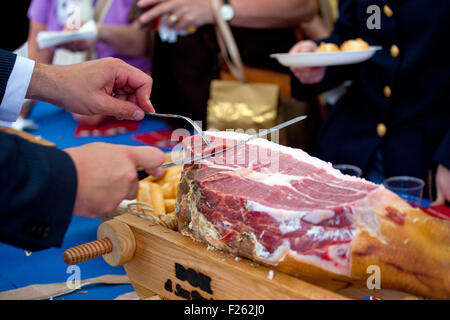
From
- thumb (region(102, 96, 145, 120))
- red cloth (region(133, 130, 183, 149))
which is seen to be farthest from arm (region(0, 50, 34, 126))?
red cloth (region(133, 130, 183, 149))

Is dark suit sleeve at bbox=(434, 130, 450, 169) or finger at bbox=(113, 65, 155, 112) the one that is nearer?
finger at bbox=(113, 65, 155, 112)

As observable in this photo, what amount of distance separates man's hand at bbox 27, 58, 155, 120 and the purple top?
6.16ft

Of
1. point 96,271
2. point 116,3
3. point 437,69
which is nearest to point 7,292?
point 96,271

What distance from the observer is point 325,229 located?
3.01 ft

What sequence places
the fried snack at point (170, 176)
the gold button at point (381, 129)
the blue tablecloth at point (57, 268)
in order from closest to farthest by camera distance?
1. the blue tablecloth at point (57, 268)
2. the fried snack at point (170, 176)
3. the gold button at point (381, 129)

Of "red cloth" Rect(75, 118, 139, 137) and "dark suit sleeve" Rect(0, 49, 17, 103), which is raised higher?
"dark suit sleeve" Rect(0, 49, 17, 103)

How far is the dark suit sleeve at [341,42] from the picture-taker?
2.12m

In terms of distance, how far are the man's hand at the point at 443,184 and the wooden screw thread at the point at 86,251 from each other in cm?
123

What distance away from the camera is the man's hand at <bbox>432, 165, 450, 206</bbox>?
5.41ft

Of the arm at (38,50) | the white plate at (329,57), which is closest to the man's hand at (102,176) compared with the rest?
the white plate at (329,57)

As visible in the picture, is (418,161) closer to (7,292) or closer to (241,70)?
(241,70)

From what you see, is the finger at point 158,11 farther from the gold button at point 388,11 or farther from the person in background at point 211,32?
the gold button at point 388,11

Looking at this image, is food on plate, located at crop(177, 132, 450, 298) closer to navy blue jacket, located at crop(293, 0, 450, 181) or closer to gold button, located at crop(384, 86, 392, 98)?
navy blue jacket, located at crop(293, 0, 450, 181)

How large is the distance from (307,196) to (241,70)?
1525mm
